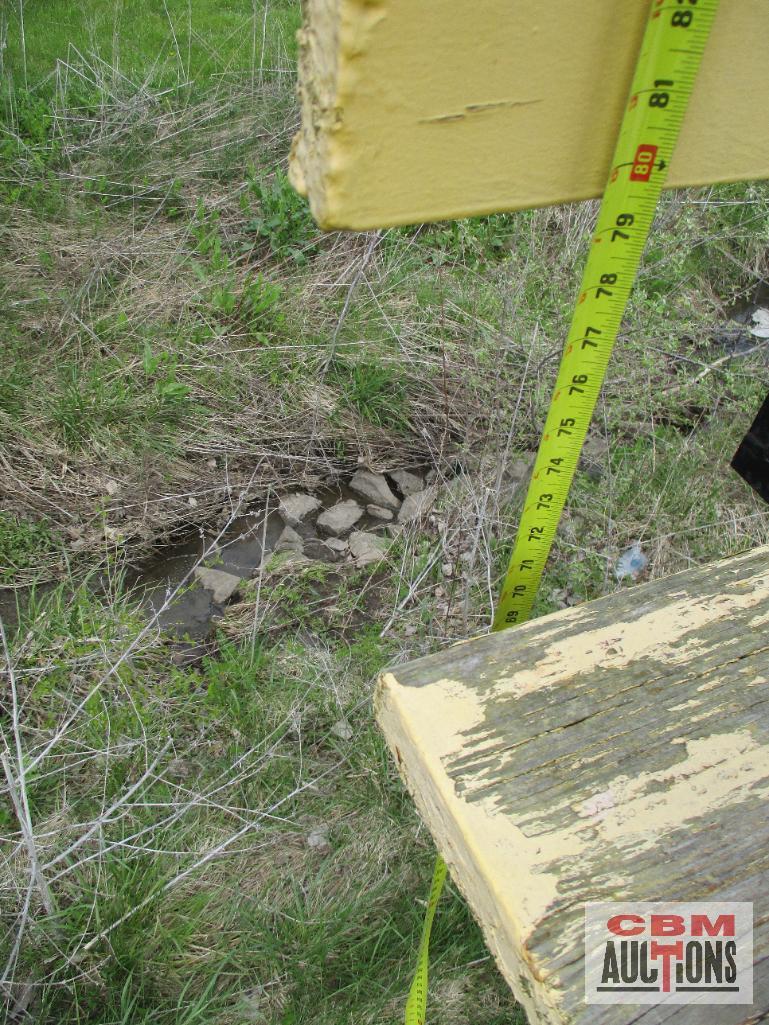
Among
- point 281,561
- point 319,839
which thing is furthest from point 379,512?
point 319,839

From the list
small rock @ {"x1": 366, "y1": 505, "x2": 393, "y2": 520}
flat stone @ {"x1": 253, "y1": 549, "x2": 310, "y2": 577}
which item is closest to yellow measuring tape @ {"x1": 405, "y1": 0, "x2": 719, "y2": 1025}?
flat stone @ {"x1": 253, "y1": 549, "x2": 310, "y2": 577}

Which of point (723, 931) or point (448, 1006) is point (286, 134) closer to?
point (448, 1006)

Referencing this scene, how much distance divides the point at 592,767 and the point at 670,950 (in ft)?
0.64

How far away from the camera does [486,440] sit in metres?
3.32

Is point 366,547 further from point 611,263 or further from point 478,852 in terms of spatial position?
point 478,852

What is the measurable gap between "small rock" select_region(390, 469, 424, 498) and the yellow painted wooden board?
2.45 m

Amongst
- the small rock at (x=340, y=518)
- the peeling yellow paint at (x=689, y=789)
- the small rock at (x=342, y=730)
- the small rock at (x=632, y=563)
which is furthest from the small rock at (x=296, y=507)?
the peeling yellow paint at (x=689, y=789)

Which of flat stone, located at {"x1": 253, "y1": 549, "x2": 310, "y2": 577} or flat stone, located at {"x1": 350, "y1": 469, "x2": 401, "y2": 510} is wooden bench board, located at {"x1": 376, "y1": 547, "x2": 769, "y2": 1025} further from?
flat stone, located at {"x1": 350, "y1": 469, "x2": 401, "y2": 510}

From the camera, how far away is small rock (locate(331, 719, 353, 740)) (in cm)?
231

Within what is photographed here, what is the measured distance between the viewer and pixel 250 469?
331 cm

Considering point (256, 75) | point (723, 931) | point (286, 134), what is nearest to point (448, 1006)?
point (723, 931)

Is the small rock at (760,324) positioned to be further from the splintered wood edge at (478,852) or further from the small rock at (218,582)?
the splintered wood edge at (478,852)

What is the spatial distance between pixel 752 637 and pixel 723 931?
397 millimetres

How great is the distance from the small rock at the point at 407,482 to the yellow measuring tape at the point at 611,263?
5.94 ft
